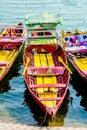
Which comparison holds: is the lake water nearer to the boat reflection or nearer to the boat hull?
the boat reflection

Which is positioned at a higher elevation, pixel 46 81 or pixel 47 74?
pixel 47 74

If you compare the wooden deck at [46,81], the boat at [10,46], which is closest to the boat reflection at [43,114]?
the wooden deck at [46,81]

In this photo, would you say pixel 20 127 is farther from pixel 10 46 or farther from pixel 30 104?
pixel 10 46

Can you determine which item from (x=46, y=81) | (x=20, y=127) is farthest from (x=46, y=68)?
(x=20, y=127)

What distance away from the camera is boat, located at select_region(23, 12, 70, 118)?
1551cm

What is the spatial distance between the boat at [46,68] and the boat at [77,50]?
0.65 m

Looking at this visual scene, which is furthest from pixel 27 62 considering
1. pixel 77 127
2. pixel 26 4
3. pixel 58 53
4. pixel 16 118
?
pixel 26 4

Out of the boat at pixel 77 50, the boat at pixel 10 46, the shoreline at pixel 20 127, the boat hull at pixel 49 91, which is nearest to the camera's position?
the shoreline at pixel 20 127

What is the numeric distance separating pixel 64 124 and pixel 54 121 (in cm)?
44

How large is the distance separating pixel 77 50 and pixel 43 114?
6839 mm

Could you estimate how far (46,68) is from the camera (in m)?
18.4

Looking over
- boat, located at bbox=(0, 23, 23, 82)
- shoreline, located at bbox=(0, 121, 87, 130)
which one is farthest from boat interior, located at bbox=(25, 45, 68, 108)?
shoreline, located at bbox=(0, 121, 87, 130)

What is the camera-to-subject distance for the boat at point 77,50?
1948 centimetres

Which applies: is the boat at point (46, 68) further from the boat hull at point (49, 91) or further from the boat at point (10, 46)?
the boat at point (10, 46)
